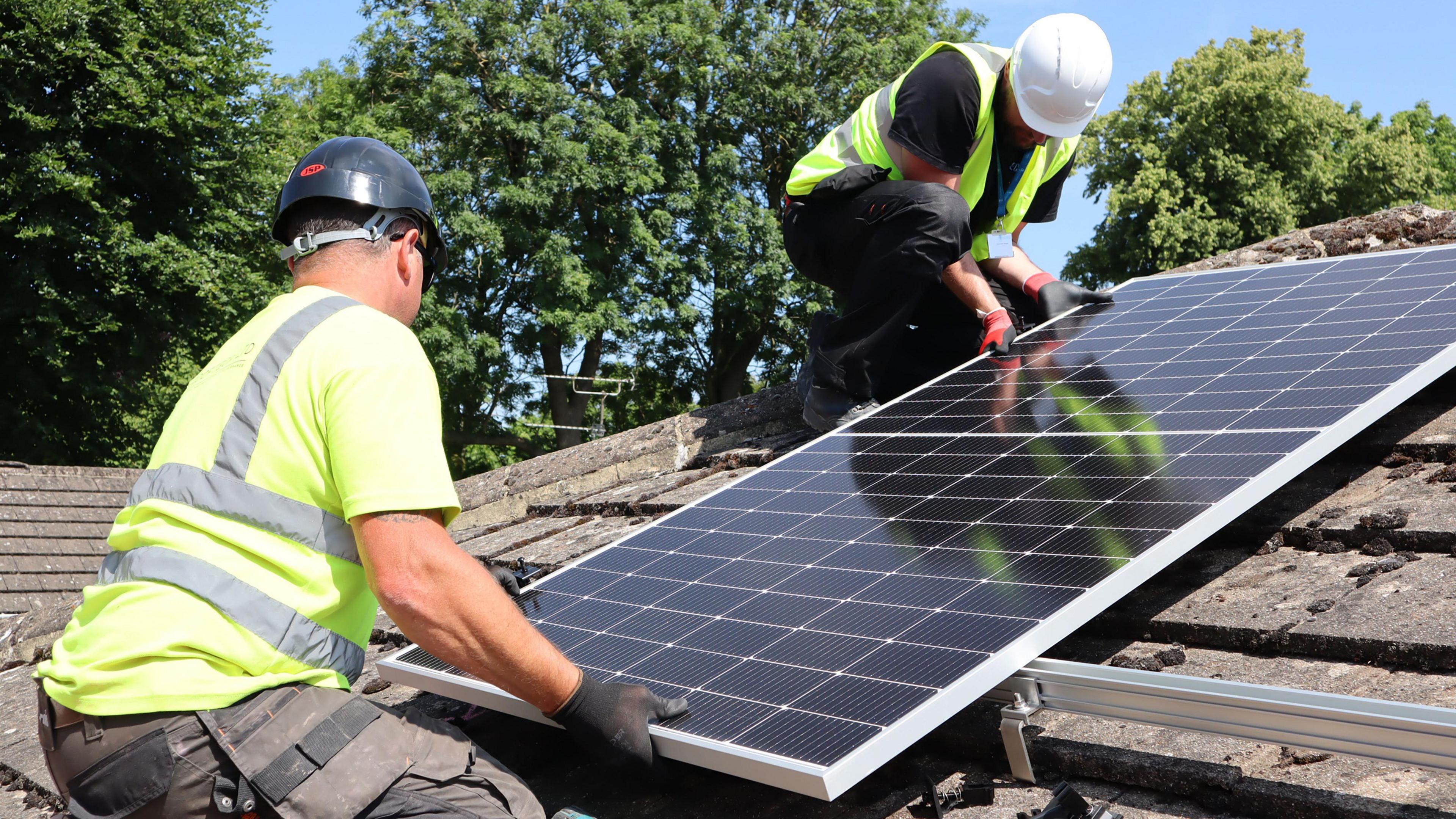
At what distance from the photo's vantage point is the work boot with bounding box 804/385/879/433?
6535mm

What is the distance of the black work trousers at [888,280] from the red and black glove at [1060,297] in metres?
0.23

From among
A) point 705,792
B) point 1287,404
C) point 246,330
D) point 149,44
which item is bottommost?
point 705,792

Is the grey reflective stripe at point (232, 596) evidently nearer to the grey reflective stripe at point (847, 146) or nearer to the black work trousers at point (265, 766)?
the black work trousers at point (265, 766)

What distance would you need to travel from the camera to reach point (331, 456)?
2607 millimetres

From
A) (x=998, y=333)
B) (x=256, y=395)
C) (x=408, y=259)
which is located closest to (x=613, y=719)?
(x=256, y=395)

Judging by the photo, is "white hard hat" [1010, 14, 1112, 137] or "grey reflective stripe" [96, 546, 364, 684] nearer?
"grey reflective stripe" [96, 546, 364, 684]

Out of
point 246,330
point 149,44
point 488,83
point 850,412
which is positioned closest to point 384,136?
point 488,83

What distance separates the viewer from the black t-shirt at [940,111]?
19.7 feet

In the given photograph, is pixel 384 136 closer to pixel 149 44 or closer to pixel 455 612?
pixel 149 44

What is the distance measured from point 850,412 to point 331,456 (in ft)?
13.9

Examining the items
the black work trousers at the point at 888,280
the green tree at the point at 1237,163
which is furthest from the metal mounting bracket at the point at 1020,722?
the green tree at the point at 1237,163

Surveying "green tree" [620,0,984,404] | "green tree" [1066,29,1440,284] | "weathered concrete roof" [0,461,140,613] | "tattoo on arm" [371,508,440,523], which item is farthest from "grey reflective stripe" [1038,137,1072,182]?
"green tree" [1066,29,1440,284]

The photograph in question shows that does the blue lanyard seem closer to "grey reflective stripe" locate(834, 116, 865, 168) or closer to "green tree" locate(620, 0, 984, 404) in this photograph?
"grey reflective stripe" locate(834, 116, 865, 168)

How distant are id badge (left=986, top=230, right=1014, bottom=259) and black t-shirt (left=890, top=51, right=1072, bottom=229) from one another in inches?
29.7
